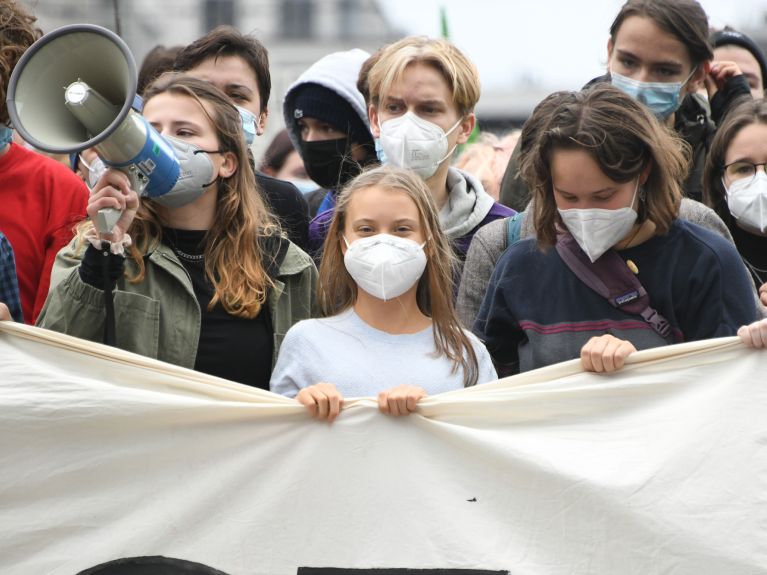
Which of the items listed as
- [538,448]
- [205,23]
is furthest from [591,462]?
[205,23]

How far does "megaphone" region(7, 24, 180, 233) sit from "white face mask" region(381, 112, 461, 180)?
45.5 inches

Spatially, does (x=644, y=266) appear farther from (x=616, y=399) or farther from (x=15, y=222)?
(x=15, y=222)

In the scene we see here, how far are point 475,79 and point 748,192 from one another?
106cm

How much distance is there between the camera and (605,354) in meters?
3.87

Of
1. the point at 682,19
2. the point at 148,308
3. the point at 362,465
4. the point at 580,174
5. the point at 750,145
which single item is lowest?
the point at 362,465

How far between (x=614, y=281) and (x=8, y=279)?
1790mm

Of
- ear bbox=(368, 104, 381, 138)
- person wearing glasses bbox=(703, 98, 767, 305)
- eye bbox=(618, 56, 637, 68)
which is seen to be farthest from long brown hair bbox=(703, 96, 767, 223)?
ear bbox=(368, 104, 381, 138)

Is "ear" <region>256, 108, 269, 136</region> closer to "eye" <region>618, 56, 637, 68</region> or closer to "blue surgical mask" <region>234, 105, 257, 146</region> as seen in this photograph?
"blue surgical mask" <region>234, 105, 257, 146</region>

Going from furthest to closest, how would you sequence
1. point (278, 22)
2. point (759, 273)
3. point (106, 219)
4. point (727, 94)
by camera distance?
point (278, 22), point (727, 94), point (759, 273), point (106, 219)

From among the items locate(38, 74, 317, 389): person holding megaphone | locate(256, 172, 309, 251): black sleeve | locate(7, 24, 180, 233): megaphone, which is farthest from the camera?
locate(256, 172, 309, 251): black sleeve

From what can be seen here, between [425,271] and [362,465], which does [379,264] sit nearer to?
[425,271]

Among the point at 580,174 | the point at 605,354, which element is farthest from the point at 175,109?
the point at 605,354

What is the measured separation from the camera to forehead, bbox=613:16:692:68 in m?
5.35

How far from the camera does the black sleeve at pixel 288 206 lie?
5.20 metres
